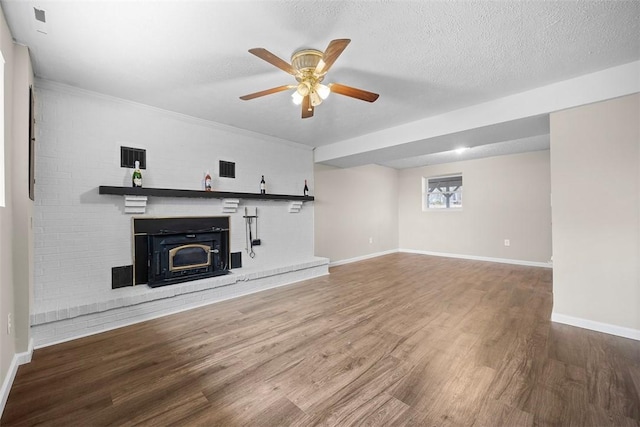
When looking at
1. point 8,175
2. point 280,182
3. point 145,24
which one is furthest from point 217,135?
point 8,175

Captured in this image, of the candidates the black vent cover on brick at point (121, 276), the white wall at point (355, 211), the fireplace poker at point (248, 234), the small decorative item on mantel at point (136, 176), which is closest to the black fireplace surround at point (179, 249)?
the black vent cover on brick at point (121, 276)

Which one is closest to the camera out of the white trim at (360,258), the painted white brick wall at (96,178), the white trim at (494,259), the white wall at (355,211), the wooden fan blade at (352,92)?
the wooden fan blade at (352,92)

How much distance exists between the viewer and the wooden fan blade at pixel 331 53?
5.45 ft

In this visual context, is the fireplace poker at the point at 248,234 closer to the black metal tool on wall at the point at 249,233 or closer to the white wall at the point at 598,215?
the black metal tool on wall at the point at 249,233

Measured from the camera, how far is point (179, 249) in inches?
134

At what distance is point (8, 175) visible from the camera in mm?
→ 1829

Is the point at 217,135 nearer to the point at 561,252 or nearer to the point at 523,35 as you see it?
the point at 523,35

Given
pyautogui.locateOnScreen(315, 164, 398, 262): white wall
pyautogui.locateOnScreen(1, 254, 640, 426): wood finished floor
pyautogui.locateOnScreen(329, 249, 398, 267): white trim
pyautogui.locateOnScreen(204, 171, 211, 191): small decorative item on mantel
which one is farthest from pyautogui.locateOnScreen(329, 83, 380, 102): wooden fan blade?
pyautogui.locateOnScreen(329, 249, 398, 267): white trim

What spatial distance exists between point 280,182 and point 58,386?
11.6 feet

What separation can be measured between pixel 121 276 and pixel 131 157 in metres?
1.39

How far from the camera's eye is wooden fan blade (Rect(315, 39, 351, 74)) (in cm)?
166

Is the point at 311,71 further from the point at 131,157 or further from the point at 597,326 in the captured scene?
the point at 597,326

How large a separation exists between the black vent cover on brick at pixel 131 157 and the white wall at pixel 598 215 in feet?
15.2

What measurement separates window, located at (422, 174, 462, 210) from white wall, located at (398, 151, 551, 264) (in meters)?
0.17
